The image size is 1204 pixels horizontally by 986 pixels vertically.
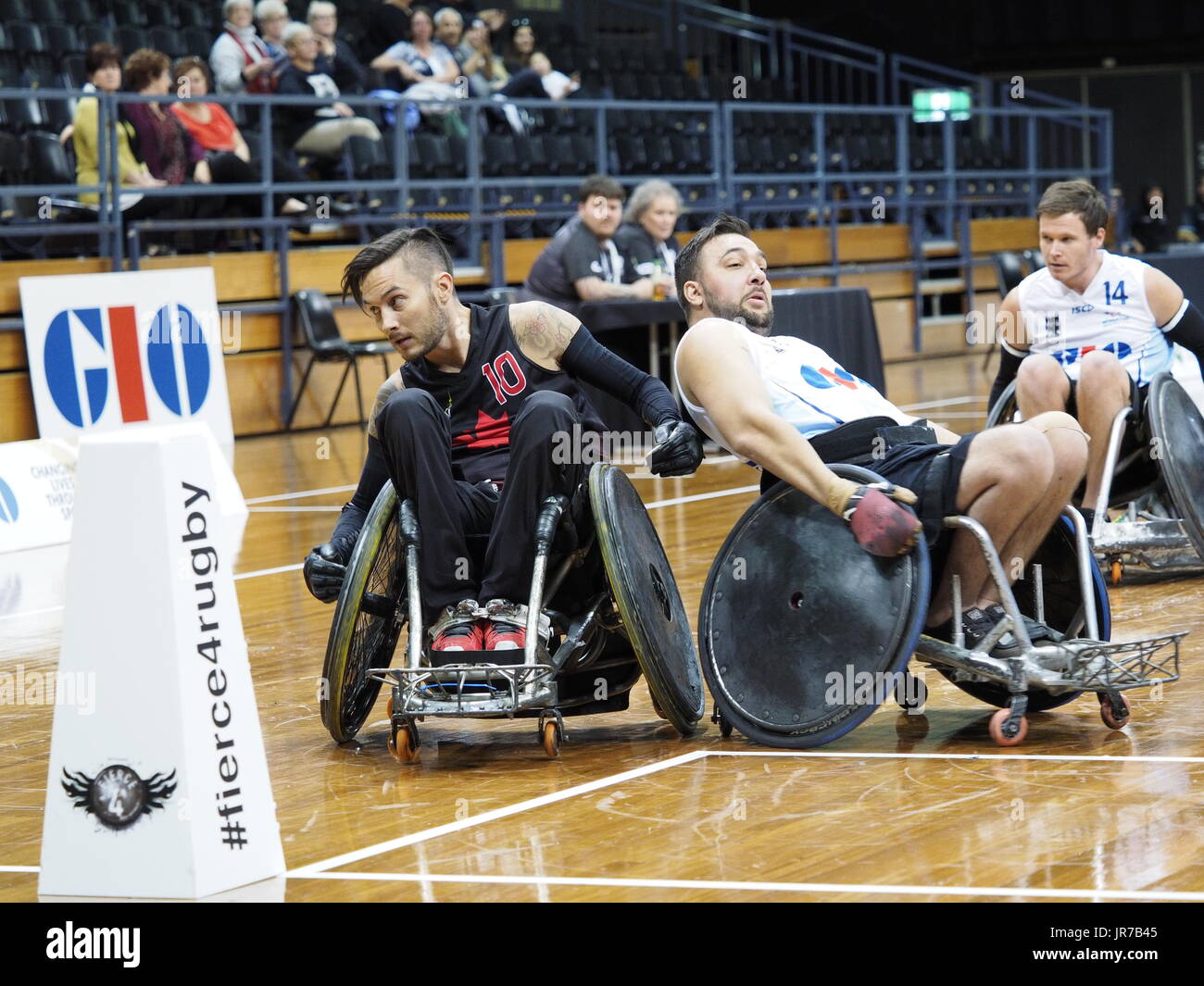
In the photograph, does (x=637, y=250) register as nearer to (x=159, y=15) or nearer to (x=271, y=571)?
(x=271, y=571)

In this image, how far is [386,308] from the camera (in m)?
4.36

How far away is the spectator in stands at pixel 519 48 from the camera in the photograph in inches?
628

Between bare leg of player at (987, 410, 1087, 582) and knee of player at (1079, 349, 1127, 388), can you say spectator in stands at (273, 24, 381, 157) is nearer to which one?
knee of player at (1079, 349, 1127, 388)

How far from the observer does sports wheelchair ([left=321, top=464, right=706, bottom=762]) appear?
3.99 m

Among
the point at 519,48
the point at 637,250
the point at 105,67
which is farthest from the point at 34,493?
the point at 519,48

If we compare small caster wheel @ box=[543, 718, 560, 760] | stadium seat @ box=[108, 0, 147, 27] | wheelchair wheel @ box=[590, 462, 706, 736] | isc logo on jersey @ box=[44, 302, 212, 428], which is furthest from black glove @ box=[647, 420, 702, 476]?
stadium seat @ box=[108, 0, 147, 27]

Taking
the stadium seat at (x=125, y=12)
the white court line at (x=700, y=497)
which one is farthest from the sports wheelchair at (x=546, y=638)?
the stadium seat at (x=125, y=12)

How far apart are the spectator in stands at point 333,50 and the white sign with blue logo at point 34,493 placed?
556 centimetres

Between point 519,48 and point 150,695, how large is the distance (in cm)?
1386

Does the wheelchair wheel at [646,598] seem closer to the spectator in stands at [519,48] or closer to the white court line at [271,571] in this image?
the white court line at [271,571]

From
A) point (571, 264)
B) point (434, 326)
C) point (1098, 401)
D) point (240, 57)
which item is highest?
point (240, 57)

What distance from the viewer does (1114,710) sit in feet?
13.3

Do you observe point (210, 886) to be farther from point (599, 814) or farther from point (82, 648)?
point (599, 814)

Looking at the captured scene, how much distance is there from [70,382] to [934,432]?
22.9ft
